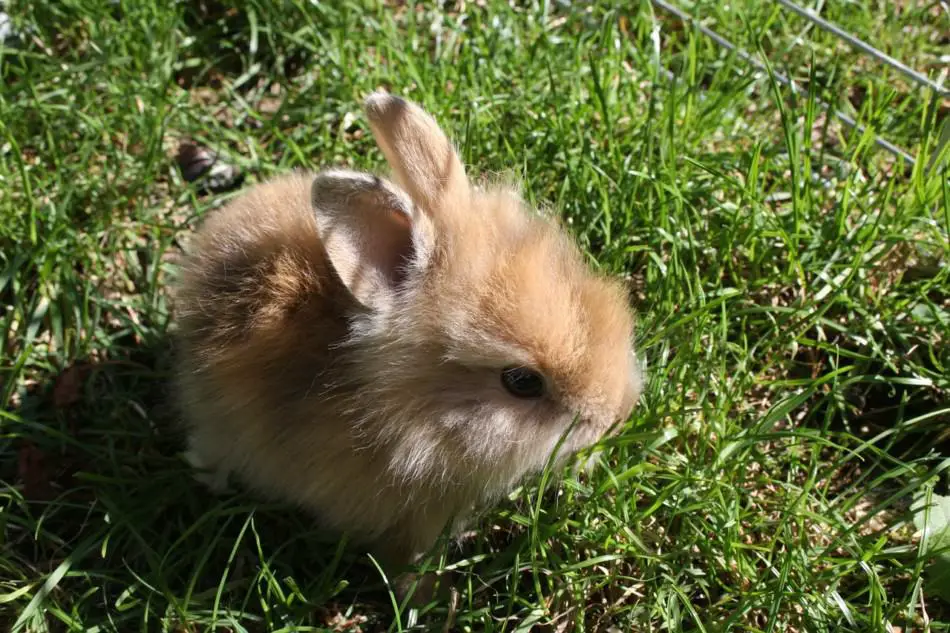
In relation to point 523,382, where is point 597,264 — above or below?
below

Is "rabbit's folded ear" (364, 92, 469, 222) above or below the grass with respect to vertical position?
above

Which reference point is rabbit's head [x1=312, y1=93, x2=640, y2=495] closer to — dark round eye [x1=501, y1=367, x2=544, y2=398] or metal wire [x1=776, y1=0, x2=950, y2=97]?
dark round eye [x1=501, y1=367, x2=544, y2=398]

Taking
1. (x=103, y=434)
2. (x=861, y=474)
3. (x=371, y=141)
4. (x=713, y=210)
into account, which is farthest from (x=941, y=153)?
(x=103, y=434)

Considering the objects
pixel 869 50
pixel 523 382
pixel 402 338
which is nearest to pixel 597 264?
pixel 523 382

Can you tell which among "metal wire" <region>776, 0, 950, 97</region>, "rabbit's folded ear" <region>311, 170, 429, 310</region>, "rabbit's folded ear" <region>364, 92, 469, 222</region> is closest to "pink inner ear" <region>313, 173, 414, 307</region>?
"rabbit's folded ear" <region>311, 170, 429, 310</region>

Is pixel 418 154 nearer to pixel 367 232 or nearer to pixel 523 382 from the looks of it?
pixel 367 232

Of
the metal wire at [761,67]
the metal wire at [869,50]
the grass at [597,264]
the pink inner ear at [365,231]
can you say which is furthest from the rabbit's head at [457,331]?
the metal wire at [869,50]
